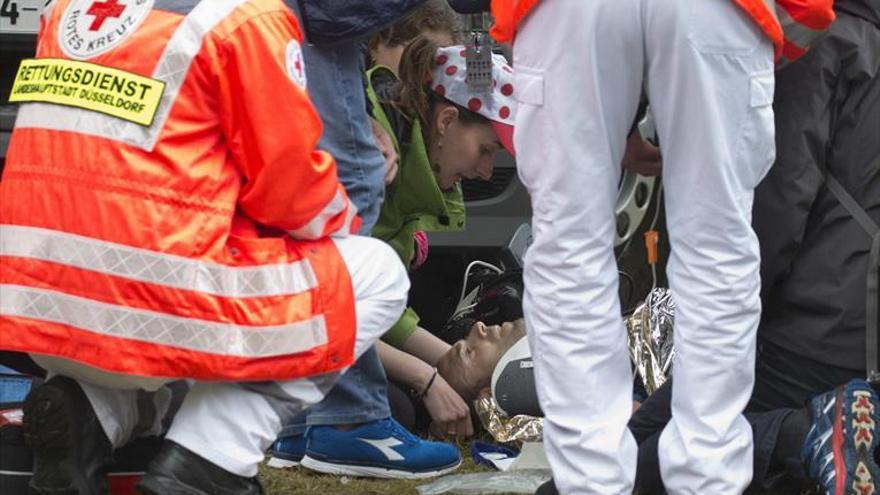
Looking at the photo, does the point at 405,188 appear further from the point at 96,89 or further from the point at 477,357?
the point at 96,89

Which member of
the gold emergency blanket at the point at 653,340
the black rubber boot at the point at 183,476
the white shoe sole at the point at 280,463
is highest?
the black rubber boot at the point at 183,476

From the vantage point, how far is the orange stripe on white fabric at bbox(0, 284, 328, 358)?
321 centimetres

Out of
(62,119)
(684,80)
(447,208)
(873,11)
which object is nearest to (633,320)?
(447,208)

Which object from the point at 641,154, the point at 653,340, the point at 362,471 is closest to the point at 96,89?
the point at 641,154

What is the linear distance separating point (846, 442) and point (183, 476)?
4.51 feet

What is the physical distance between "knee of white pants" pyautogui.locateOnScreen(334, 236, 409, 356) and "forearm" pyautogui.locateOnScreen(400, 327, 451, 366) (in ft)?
4.24

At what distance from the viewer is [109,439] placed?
11.3 ft

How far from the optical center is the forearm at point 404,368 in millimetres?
4703

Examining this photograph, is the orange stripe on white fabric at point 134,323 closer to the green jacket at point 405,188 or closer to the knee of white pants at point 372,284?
the knee of white pants at point 372,284

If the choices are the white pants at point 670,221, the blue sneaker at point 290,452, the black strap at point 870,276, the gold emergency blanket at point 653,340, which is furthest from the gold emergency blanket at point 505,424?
the white pants at point 670,221

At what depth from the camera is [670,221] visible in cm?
337

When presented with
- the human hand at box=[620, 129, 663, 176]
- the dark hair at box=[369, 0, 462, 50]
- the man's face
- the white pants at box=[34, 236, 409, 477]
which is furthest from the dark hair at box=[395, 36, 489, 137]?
the white pants at box=[34, 236, 409, 477]

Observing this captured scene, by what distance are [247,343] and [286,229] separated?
10.2 inches

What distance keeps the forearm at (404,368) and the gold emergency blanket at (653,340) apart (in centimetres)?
57
